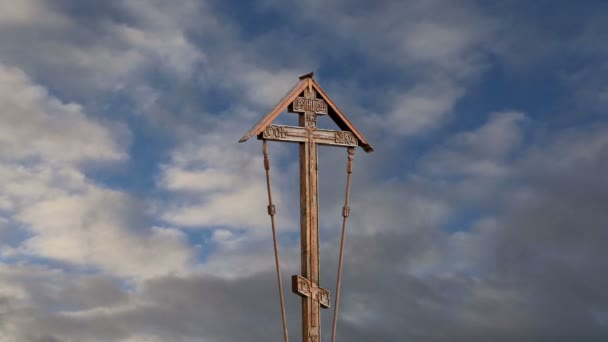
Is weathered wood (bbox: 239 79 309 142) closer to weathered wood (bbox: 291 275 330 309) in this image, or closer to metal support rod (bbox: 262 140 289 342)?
metal support rod (bbox: 262 140 289 342)

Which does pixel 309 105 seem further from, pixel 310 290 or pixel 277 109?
pixel 310 290

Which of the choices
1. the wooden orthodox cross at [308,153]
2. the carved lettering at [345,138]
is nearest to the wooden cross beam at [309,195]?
the wooden orthodox cross at [308,153]

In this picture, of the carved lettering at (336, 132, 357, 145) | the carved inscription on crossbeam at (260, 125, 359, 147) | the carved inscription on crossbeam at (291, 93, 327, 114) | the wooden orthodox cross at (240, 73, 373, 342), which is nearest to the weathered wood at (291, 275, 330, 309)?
the wooden orthodox cross at (240, 73, 373, 342)

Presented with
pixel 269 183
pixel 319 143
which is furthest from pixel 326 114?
pixel 269 183

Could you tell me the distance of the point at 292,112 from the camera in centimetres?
2014

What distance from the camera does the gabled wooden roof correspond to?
64.1 feet

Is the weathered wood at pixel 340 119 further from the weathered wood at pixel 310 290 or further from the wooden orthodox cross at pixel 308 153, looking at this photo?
the weathered wood at pixel 310 290

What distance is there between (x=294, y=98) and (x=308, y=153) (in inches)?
46.9

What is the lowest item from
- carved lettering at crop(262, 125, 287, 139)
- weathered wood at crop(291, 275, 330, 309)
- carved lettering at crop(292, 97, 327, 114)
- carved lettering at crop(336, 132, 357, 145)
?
weathered wood at crop(291, 275, 330, 309)

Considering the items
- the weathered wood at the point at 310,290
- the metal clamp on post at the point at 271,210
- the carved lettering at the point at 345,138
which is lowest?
the weathered wood at the point at 310,290

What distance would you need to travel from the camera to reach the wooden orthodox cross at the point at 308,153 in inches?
766

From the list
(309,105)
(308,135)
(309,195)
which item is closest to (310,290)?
(309,195)

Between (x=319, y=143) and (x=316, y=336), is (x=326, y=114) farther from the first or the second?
(x=316, y=336)

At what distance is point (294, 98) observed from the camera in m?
20.1
